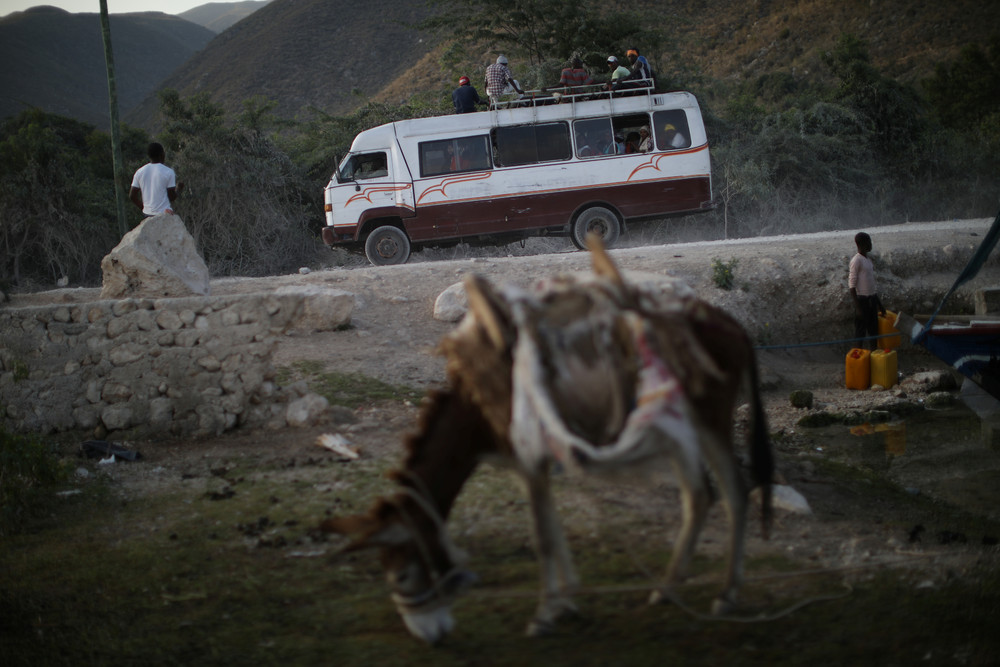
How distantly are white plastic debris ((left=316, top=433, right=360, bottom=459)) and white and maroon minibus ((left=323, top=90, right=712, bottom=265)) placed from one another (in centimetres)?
746

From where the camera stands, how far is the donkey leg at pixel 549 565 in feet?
9.87

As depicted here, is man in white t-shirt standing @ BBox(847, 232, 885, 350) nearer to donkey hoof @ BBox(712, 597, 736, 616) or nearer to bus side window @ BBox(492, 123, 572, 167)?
bus side window @ BBox(492, 123, 572, 167)

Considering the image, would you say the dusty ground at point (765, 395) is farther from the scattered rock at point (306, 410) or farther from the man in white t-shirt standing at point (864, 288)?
the man in white t-shirt standing at point (864, 288)

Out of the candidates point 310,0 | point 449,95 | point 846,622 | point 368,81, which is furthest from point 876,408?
point 310,0

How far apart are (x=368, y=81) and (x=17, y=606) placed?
3944cm

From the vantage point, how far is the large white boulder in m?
7.36

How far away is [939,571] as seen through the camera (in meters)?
3.75

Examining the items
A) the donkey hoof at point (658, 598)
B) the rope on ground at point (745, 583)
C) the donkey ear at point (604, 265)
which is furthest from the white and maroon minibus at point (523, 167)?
the donkey hoof at point (658, 598)

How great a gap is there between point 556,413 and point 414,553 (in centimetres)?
78

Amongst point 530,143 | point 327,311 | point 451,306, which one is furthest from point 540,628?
point 530,143

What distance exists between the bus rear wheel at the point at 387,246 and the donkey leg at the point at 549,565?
10197 mm

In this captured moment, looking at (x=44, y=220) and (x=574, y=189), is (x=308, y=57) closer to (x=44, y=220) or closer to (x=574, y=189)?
(x=44, y=220)

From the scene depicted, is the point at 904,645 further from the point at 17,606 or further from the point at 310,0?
the point at 310,0

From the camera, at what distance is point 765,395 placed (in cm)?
853
